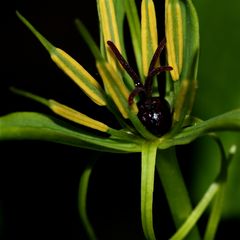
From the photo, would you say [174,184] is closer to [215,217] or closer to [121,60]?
[215,217]

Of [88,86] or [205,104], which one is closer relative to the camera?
[88,86]

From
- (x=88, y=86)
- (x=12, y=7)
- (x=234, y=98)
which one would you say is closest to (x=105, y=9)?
(x=88, y=86)

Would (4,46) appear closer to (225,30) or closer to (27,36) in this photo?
(27,36)

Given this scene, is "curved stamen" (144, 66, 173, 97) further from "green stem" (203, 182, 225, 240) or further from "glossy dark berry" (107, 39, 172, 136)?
"green stem" (203, 182, 225, 240)

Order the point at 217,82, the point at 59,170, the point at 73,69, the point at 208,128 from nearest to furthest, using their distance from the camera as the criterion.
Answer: the point at 208,128 → the point at 73,69 → the point at 217,82 → the point at 59,170

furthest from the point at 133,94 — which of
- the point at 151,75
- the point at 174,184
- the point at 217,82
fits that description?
the point at 217,82

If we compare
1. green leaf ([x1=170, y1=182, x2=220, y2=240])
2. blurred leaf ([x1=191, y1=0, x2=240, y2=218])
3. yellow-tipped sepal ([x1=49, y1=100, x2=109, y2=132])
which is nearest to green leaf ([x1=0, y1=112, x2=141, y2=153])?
yellow-tipped sepal ([x1=49, y1=100, x2=109, y2=132])
